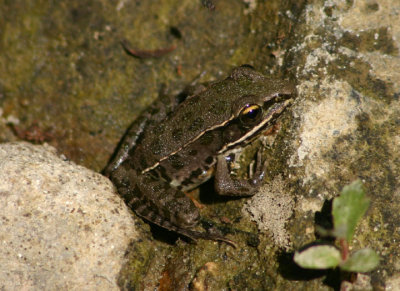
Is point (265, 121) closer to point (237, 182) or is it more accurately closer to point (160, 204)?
point (237, 182)

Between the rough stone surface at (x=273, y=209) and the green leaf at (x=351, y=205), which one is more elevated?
the green leaf at (x=351, y=205)

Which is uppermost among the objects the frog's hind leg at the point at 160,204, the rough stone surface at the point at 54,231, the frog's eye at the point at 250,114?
the frog's eye at the point at 250,114

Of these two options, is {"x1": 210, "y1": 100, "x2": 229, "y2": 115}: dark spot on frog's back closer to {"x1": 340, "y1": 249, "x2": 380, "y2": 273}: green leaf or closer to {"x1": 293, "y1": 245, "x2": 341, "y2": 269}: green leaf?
{"x1": 293, "y1": 245, "x2": 341, "y2": 269}: green leaf

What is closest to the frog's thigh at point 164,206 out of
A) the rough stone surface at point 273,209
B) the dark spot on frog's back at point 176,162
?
the dark spot on frog's back at point 176,162

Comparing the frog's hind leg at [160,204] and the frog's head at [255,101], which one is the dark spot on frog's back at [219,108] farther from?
the frog's hind leg at [160,204]

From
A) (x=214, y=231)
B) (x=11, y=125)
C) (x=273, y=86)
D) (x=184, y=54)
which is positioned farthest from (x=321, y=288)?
(x=11, y=125)

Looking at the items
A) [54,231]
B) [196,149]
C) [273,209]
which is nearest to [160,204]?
[196,149]

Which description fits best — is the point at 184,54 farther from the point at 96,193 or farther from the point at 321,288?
the point at 321,288

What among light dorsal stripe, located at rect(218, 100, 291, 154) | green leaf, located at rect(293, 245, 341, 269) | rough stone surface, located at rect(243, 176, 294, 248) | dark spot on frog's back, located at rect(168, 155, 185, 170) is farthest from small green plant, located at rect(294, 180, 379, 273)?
dark spot on frog's back, located at rect(168, 155, 185, 170)
